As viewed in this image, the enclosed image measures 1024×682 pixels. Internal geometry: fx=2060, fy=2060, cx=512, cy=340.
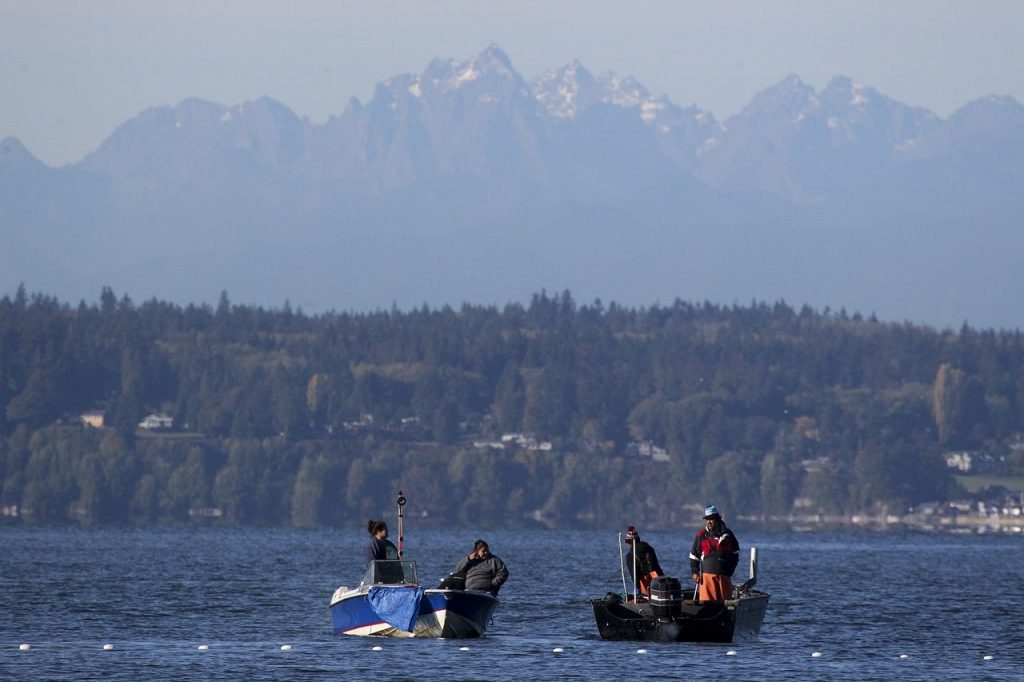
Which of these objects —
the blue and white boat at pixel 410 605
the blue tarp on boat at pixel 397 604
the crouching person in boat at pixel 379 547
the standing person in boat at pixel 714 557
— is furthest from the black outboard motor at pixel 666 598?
the crouching person in boat at pixel 379 547

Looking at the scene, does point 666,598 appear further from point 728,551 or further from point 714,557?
point 728,551

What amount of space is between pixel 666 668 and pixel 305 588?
132 feet

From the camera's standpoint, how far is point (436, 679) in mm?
51625

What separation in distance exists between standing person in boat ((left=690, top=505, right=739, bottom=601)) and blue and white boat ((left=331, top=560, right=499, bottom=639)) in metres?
6.30

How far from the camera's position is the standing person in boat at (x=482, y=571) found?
59.4 metres

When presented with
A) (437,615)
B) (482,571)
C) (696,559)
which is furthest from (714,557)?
(437,615)

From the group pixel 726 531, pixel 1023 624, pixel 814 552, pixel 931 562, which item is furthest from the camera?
pixel 814 552

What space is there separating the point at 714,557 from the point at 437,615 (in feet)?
26.7

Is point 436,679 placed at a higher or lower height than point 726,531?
lower

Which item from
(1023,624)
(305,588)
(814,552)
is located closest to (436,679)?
(1023,624)

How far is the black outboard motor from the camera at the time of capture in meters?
56.9

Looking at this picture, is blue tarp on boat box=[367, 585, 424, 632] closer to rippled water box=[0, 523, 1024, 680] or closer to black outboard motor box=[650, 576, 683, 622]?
rippled water box=[0, 523, 1024, 680]

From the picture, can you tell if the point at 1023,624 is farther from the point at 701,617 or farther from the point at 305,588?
the point at 305,588

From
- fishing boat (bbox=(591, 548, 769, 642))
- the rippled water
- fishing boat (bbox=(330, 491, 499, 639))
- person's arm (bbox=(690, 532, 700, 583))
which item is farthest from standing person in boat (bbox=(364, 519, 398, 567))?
person's arm (bbox=(690, 532, 700, 583))
